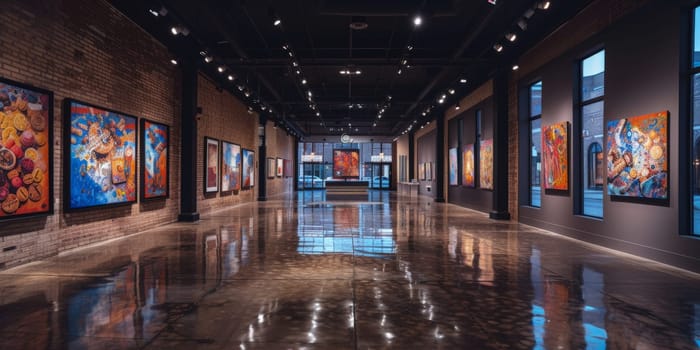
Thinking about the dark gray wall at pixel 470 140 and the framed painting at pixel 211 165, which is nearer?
the framed painting at pixel 211 165

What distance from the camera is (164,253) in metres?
6.63

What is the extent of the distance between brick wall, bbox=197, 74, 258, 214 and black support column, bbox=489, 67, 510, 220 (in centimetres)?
912

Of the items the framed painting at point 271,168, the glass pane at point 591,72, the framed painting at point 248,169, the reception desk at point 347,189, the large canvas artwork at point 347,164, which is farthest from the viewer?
the large canvas artwork at point 347,164

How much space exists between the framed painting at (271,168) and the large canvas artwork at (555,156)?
1513 centimetres

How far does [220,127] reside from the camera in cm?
1449

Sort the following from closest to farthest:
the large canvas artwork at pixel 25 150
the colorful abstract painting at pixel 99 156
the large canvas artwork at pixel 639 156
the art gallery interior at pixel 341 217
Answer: the art gallery interior at pixel 341 217, the large canvas artwork at pixel 25 150, the large canvas artwork at pixel 639 156, the colorful abstract painting at pixel 99 156

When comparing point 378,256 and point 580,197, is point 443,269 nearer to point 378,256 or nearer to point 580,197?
point 378,256

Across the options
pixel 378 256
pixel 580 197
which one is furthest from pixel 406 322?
pixel 580 197

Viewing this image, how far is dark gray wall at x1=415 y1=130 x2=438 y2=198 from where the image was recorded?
2214 centimetres

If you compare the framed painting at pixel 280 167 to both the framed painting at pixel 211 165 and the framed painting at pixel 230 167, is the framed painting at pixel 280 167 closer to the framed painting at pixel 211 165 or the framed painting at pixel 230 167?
the framed painting at pixel 230 167

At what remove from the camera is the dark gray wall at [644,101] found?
5824 millimetres

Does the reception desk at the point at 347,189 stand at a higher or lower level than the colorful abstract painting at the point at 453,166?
lower

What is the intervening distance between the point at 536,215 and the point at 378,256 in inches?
231

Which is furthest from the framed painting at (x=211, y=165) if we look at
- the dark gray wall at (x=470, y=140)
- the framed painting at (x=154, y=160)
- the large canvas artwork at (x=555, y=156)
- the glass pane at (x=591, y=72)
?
the glass pane at (x=591, y=72)
